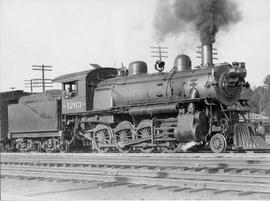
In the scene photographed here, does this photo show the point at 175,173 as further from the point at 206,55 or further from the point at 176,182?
the point at 206,55

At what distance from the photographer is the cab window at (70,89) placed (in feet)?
64.5

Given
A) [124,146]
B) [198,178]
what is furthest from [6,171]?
[198,178]

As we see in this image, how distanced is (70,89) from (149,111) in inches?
199

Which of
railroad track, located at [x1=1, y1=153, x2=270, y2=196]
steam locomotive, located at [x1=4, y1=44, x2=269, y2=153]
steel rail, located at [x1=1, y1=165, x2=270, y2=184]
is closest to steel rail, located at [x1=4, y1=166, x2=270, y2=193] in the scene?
railroad track, located at [x1=1, y1=153, x2=270, y2=196]

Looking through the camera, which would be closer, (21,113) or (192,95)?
(192,95)

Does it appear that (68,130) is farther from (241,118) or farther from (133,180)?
(133,180)

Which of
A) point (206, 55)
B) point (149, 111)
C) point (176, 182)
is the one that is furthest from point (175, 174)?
point (206, 55)

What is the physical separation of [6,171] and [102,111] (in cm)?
583

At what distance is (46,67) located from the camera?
181 ft

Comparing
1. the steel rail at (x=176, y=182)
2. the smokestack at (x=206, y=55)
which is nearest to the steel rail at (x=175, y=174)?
the steel rail at (x=176, y=182)

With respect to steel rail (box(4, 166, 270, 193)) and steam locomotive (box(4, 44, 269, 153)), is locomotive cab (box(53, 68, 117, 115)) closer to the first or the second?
steam locomotive (box(4, 44, 269, 153))

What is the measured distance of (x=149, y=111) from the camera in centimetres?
1641

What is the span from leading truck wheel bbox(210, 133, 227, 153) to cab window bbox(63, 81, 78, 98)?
23.7 feet

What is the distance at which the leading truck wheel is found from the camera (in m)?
14.4
